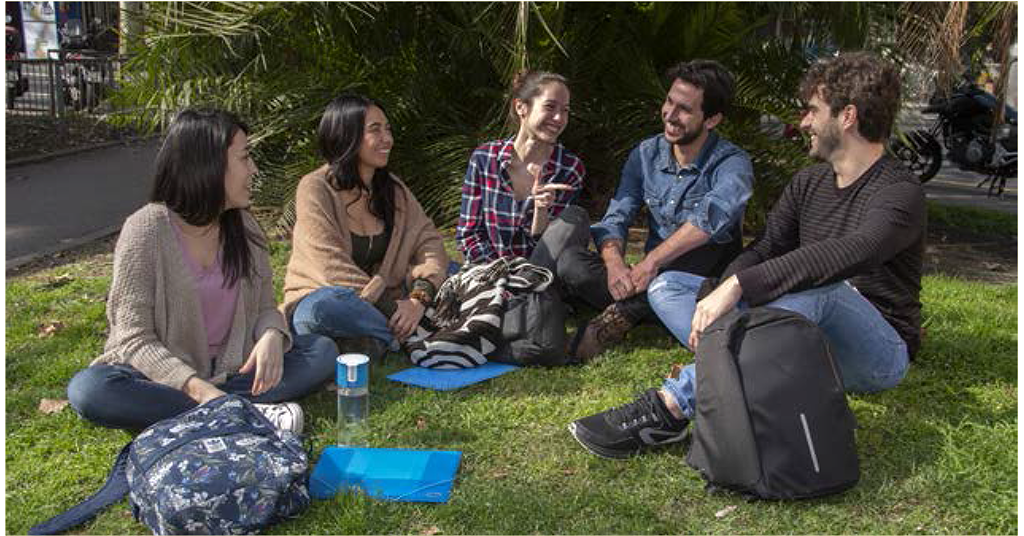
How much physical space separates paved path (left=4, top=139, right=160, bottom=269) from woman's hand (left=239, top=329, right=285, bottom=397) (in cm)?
268

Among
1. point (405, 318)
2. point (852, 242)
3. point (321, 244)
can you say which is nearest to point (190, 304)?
point (321, 244)

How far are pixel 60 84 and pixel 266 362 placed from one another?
13556 mm

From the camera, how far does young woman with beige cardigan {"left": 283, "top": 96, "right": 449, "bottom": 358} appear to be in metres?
4.39

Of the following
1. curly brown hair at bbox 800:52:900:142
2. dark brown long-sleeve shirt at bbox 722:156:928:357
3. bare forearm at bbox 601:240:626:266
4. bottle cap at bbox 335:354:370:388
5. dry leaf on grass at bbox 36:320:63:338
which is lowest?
Answer: dry leaf on grass at bbox 36:320:63:338

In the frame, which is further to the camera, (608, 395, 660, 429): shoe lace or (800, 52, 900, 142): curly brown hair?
(800, 52, 900, 142): curly brown hair

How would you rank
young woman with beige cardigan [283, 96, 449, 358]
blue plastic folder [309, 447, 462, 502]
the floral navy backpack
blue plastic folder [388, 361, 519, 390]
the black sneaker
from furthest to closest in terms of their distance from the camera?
young woman with beige cardigan [283, 96, 449, 358], blue plastic folder [388, 361, 519, 390], the black sneaker, blue plastic folder [309, 447, 462, 502], the floral navy backpack

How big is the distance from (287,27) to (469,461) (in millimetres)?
4280

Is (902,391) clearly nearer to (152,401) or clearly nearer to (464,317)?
(464,317)

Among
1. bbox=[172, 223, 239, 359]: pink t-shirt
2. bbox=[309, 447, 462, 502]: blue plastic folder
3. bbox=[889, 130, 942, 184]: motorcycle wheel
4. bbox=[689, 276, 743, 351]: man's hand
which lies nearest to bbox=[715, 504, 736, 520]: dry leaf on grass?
bbox=[689, 276, 743, 351]: man's hand

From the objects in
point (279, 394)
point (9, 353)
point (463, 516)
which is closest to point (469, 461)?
point (463, 516)

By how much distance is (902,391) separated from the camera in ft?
13.8

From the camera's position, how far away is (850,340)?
355cm

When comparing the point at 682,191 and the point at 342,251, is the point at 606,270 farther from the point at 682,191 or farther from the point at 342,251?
the point at 342,251

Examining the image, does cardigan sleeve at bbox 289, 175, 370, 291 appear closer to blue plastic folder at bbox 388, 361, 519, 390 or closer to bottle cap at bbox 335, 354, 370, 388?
blue plastic folder at bbox 388, 361, 519, 390
